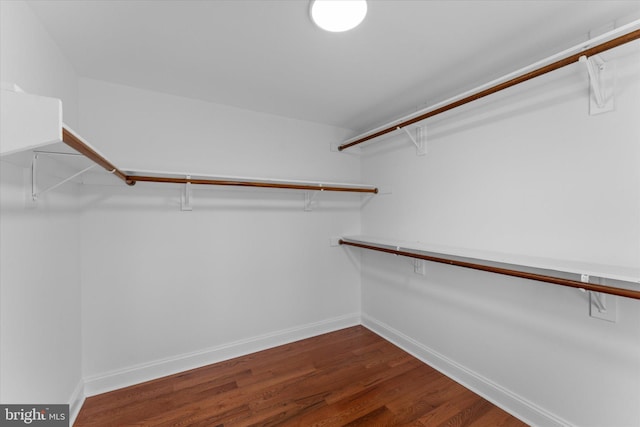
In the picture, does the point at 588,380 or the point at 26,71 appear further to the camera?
the point at 588,380

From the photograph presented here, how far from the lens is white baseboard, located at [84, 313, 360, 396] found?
186 centimetres

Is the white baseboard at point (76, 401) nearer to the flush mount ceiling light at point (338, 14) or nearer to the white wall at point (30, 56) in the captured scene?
the white wall at point (30, 56)

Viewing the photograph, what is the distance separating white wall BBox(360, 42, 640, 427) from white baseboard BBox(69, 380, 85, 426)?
243 cm

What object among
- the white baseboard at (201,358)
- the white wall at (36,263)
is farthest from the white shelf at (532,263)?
the white wall at (36,263)

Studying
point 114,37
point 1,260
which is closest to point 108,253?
point 1,260

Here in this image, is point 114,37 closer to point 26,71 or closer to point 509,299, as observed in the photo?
point 26,71

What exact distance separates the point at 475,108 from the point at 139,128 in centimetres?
245

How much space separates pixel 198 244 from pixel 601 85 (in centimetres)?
271

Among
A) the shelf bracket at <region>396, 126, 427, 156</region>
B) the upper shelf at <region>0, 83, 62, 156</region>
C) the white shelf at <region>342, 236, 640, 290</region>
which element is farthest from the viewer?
the shelf bracket at <region>396, 126, 427, 156</region>

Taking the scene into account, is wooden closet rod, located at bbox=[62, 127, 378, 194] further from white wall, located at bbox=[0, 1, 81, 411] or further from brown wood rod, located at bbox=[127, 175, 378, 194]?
white wall, located at bbox=[0, 1, 81, 411]

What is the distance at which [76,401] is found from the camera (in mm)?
1659

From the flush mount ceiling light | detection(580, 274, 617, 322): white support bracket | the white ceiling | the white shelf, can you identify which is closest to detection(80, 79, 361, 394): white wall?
the white ceiling

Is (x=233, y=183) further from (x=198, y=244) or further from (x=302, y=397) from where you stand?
(x=302, y=397)

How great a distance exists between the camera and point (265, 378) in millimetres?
2010
